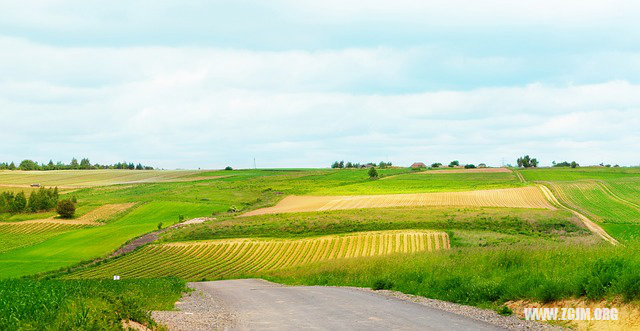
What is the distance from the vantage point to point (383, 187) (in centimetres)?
12512

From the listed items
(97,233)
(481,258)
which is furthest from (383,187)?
(481,258)

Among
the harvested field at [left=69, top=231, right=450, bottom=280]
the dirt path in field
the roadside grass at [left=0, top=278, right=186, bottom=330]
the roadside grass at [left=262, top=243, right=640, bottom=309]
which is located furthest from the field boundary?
the roadside grass at [left=0, top=278, right=186, bottom=330]

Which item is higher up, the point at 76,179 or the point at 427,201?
the point at 76,179

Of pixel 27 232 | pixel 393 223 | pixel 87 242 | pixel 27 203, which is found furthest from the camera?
pixel 27 203

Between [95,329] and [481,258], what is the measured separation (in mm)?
15977

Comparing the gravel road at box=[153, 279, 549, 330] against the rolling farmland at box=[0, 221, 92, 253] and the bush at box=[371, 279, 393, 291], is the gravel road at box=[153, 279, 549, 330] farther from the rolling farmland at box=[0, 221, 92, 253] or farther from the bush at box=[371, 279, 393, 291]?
the rolling farmland at box=[0, 221, 92, 253]

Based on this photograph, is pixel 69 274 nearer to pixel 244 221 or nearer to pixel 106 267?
pixel 106 267

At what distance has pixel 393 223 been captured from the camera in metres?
66.9

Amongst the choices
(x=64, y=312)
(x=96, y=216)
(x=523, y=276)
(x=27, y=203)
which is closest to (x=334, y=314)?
(x=523, y=276)

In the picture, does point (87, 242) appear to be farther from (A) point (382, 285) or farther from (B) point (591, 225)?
(B) point (591, 225)

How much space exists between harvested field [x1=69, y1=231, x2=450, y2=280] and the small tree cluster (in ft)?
204

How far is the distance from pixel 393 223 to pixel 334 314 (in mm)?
52186

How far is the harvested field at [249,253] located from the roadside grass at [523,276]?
80.2ft

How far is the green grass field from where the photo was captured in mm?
16094
